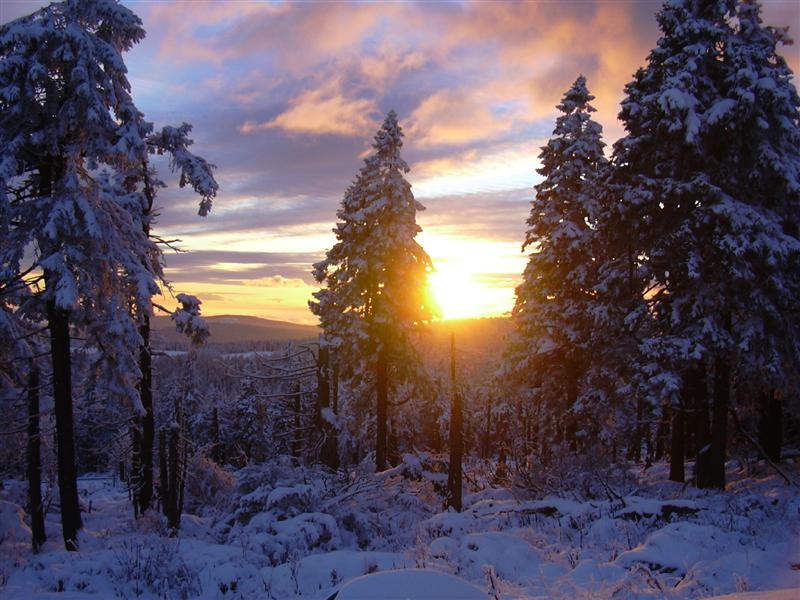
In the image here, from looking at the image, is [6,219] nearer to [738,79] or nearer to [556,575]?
[556,575]

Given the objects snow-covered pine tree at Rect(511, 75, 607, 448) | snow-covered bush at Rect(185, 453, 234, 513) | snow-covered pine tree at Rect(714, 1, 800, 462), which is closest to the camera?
snow-covered pine tree at Rect(714, 1, 800, 462)

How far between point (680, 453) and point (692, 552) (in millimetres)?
10492

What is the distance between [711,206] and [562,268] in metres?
7.49

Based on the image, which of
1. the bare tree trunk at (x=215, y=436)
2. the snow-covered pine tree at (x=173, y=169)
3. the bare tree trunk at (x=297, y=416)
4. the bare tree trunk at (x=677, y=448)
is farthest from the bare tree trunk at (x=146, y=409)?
the bare tree trunk at (x=215, y=436)

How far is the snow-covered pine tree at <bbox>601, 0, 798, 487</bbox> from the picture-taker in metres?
14.4

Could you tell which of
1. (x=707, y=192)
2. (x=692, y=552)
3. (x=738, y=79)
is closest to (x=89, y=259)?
(x=692, y=552)

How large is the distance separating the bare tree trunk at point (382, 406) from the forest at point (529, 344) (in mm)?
1358

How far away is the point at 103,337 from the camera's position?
1453 centimetres

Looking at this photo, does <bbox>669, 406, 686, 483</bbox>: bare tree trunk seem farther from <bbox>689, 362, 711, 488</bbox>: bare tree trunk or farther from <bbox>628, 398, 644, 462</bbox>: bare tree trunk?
<bbox>628, 398, 644, 462</bbox>: bare tree trunk

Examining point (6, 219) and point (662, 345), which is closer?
point (6, 219)

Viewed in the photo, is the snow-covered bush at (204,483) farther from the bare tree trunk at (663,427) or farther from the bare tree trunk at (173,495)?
the bare tree trunk at (663,427)

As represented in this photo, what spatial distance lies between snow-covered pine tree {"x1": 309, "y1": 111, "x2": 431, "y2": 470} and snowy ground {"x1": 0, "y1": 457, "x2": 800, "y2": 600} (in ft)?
27.2

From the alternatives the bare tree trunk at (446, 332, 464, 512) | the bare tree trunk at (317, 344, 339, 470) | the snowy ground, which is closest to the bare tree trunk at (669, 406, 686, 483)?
the snowy ground

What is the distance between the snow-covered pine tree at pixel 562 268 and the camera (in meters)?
21.0
